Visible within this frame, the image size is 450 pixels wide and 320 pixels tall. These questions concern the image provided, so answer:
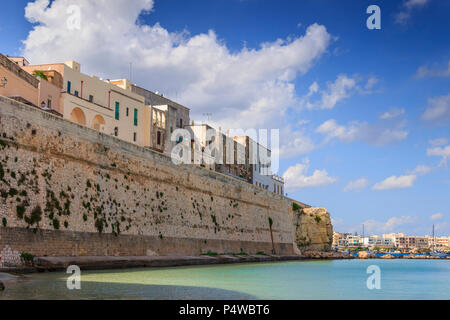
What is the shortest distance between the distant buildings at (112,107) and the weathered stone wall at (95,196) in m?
4.43

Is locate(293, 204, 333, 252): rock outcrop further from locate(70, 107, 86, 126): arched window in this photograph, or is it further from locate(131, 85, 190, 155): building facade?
locate(70, 107, 86, 126): arched window

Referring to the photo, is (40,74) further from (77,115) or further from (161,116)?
(161,116)

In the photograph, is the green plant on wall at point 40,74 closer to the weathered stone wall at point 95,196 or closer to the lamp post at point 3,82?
the lamp post at point 3,82

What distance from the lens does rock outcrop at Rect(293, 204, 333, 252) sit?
189 ft

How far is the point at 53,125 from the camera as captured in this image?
21641 millimetres

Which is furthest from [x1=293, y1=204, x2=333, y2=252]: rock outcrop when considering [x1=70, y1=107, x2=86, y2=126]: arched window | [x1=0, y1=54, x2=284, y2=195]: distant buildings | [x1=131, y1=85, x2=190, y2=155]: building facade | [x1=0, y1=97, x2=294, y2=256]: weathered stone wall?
[x1=70, y1=107, x2=86, y2=126]: arched window

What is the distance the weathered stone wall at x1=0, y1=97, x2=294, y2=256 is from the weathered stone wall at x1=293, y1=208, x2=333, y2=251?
21048 millimetres

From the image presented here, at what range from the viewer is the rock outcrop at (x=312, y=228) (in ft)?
189

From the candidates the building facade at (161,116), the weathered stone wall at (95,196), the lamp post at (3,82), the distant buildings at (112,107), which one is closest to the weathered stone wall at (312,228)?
the distant buildings at (112,107)

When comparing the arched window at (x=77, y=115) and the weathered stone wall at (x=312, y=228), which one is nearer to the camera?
the arched window at (x=77, y=115)

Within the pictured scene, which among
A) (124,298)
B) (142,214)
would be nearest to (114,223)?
(142,214)

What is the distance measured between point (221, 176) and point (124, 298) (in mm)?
25807
